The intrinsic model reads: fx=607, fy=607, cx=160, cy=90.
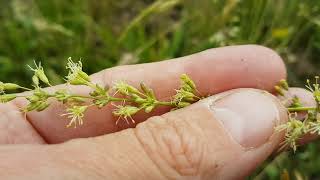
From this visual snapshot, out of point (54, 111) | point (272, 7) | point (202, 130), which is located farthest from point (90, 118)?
point (272, 7)

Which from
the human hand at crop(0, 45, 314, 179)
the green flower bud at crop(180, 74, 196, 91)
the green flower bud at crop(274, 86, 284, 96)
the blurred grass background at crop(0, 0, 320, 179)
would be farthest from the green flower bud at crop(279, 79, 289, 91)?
the blurred grass background at crop(0, 0, 320, 179)

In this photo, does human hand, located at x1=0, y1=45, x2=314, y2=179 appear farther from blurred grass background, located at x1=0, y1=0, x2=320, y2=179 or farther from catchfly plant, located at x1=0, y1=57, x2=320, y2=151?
blurred grass background, located at x1=0, y1=0, x2=320, y2=179

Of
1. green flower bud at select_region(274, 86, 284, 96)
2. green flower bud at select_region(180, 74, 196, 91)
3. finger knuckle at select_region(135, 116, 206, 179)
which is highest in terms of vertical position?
green flower bud at select_region(180, 74, 196, 91)

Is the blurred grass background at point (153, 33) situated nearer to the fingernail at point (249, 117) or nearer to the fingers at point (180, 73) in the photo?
the fingers at point (180, 73)

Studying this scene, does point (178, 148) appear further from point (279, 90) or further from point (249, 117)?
point (279, 90)

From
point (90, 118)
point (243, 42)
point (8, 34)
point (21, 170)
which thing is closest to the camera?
point (21, 170)

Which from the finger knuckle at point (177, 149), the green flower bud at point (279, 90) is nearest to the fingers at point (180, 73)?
the green flower bud at point (279, 90)

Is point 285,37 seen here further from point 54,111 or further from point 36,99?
point 36,99
